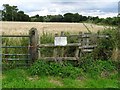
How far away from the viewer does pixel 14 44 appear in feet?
36.6

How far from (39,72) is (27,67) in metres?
0.92

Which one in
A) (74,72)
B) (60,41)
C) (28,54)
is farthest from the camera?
(28,54)

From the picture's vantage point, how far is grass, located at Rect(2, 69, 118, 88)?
845 centimetres

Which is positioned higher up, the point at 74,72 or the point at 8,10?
the point at 8,10

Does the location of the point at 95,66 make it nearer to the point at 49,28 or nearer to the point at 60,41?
the point at 60,41

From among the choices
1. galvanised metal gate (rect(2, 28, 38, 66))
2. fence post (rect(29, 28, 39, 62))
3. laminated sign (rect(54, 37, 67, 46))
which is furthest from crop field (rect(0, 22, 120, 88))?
laminated sign (rect(54, 37, 67, 46))

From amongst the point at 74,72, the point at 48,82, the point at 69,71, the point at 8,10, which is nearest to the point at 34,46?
the point at 69,71

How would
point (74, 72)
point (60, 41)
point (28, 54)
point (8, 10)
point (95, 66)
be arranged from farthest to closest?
point (8, 10)
point (28, 54)
point (60, 41)
point (95, 66)
point (74, 72)

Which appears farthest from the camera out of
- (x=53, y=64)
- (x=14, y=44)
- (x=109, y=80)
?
(x=14, y=44)

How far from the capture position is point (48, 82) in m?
8.74

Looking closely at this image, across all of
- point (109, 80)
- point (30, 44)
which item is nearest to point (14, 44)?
point (30, 44)

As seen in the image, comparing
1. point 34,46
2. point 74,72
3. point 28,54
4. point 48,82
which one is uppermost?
point 34,46

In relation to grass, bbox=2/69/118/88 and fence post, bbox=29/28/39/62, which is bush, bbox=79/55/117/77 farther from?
fence post, bbox=29/28/39/62

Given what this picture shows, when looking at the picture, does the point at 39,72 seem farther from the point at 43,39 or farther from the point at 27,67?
the point at 43,39
